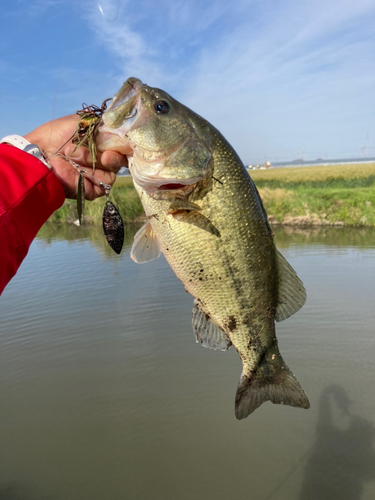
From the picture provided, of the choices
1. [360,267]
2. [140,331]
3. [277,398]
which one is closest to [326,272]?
[360,267]

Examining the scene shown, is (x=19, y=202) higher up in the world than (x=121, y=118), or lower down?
lower down

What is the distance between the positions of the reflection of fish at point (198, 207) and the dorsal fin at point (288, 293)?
3.6 inches

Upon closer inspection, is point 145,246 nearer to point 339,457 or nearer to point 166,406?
point 339,457

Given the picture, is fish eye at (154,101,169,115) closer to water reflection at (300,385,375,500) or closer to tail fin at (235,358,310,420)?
tail fin at (235,358,310,420)

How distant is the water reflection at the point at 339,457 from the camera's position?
4.78 meters

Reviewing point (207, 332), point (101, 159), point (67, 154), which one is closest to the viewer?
point (67, 154)

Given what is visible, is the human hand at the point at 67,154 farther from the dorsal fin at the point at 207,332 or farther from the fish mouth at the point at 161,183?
the dorsal fin at the point at 207,332

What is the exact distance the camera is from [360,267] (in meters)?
12.9

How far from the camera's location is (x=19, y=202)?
1.53 metres

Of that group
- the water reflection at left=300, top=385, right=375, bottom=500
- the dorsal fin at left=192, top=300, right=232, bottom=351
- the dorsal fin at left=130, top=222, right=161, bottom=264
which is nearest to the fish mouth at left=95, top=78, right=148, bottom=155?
the dorsal fin at left=130, top=222, right=161, bottom=264

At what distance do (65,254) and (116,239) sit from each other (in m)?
15.9

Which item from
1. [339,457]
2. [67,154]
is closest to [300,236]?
[339,457]

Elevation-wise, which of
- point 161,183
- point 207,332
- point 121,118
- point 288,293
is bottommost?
point 207,332

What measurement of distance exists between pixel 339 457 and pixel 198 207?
5082mm
